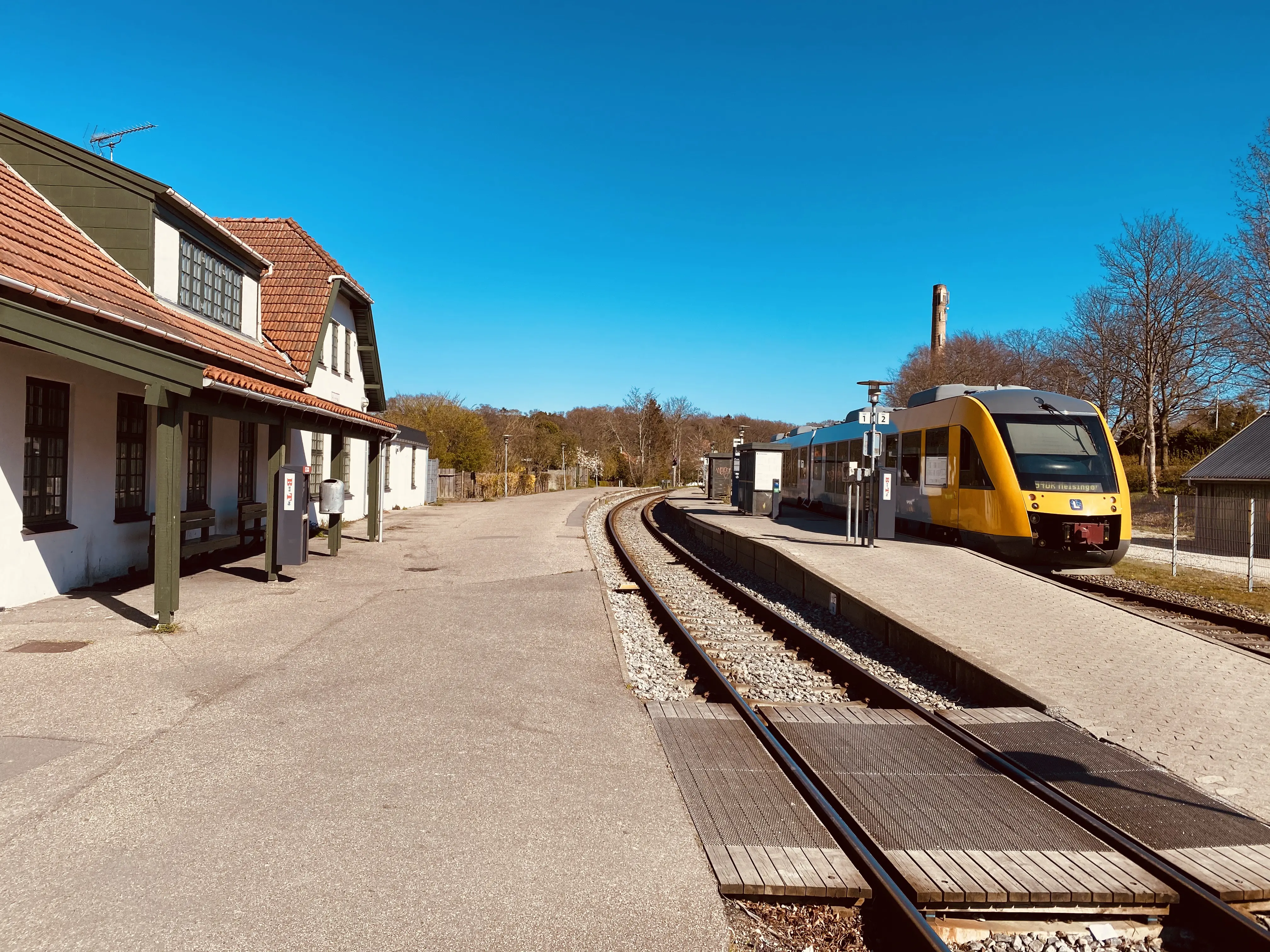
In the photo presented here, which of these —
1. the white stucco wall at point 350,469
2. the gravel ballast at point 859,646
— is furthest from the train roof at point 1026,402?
the white stucco wall at point 350,469

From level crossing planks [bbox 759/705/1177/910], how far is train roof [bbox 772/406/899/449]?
1235 centimetres

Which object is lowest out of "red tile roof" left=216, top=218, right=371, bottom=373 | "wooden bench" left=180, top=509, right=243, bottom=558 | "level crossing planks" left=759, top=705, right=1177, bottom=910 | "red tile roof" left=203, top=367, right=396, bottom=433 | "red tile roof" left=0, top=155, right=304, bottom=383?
"level crossing planks" left=759, top=705, right=1177, bottom=910

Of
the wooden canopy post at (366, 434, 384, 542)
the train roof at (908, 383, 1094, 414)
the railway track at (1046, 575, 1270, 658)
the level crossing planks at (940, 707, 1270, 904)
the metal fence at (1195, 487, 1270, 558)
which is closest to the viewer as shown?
the level crossing planks at (940, 707, 1270, 904)

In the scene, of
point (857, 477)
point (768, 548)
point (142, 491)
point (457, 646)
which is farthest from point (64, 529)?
point (857, 477)

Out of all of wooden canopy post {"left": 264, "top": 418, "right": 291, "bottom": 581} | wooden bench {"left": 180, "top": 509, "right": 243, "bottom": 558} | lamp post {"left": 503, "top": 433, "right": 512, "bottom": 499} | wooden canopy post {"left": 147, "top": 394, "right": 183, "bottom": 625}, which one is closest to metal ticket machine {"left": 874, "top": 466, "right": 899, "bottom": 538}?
wooden canopy post {"left": 264, "top": 418, "right": 291, "bottom": 581}

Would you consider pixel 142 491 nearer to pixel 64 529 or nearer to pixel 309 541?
pixel 64 529

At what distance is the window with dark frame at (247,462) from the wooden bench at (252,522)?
259 millimetres

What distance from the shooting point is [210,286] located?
1533 cm

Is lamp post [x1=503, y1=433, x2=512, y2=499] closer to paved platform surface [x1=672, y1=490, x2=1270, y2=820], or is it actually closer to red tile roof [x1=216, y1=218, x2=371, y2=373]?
red tile roof [x1=216, y1=218, x2=371, y2=373]

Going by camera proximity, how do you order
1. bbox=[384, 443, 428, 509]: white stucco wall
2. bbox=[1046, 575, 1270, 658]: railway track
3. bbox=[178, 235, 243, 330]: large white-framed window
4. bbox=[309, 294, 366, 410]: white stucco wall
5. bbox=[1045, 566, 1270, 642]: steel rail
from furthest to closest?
1. bbox=[384, 443, 428, 509]: white stucco wall
2. bbox=[309, 294, 366, 410]: white stucco wall
3. bbox=[178, 235, 243, 330]: large white-framed window
4. bbox=[1045, 566, 1270, 642]: steel rail
5. bbox=[1046, 575, 1270, 658]: railway track

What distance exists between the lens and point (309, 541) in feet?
60.8

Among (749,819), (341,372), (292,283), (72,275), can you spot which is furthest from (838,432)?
(749,819)

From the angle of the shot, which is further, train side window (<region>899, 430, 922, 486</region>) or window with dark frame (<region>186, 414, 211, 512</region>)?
train side window (<region>899, 430, 922, 486</region>)

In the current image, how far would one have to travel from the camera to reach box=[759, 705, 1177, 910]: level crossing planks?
3.79m
